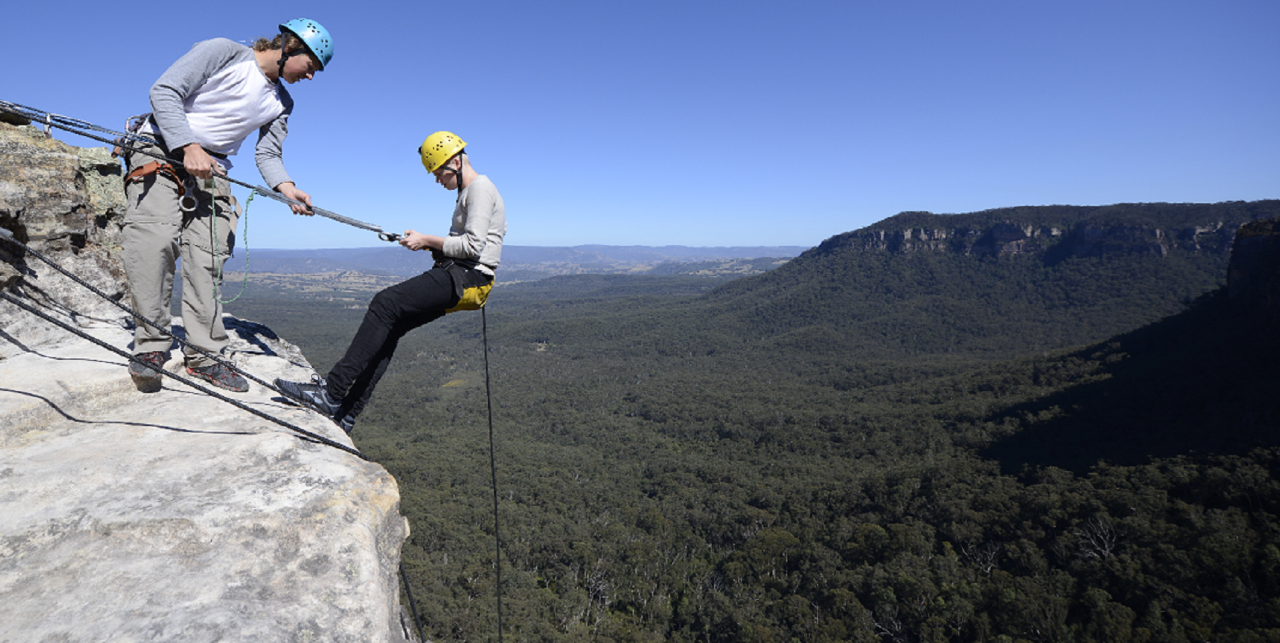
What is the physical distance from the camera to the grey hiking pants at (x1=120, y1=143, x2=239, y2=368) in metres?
4.18

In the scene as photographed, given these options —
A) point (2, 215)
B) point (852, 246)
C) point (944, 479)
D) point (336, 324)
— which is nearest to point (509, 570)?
point (944, 479)

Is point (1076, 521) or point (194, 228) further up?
point (194, 228)

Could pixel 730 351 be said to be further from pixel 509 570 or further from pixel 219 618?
pixel 219 618

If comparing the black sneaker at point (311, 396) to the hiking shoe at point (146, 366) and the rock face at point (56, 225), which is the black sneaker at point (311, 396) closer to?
the hiking shoe at point (146, 366)

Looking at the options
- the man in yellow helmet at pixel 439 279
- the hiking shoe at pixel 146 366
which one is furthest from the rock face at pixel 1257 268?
the hiking shoe at pixel 146 366

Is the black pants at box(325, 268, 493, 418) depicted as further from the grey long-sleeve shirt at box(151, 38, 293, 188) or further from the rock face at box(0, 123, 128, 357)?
the rock face at box(0, 123, 128, 357)

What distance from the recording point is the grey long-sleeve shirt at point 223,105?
380 cm

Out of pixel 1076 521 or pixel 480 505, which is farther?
pixel 480 505

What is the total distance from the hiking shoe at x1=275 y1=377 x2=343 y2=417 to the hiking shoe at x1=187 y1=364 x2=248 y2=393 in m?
0.44

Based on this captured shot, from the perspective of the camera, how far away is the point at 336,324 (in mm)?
142750

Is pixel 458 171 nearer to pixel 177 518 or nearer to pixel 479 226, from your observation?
pixel 479 226

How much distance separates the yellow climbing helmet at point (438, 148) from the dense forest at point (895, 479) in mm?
35497

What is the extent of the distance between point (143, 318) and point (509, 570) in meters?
44.3

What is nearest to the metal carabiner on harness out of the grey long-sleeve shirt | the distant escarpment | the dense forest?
the grey long-sleeve shirt
